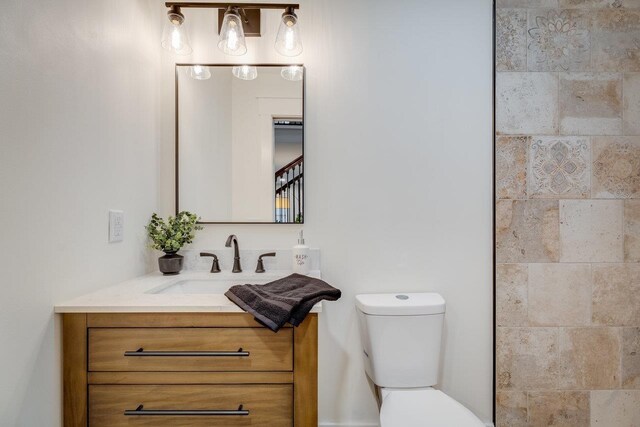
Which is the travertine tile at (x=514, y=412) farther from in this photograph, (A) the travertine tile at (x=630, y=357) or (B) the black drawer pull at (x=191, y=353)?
(B) the black drawer pull at (x=191, y=353)

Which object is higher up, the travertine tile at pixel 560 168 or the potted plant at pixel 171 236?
the travertine tile at pixel 560 168

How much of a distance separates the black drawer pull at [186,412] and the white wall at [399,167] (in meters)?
0.69

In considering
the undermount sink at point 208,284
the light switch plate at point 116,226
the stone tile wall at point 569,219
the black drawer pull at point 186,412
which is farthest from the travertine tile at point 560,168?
the light switch plate at point 116,226

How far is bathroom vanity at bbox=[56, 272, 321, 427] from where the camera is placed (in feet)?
3.18

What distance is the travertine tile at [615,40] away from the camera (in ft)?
5.21

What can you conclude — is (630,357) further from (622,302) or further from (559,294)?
(559,294)

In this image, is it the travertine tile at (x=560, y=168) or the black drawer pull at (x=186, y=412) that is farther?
the travertine tile at (x=560, y=168)

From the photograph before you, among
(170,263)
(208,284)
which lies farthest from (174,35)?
(208,284)

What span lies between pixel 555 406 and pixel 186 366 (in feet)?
5.64

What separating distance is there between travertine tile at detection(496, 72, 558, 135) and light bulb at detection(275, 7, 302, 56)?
1002mm

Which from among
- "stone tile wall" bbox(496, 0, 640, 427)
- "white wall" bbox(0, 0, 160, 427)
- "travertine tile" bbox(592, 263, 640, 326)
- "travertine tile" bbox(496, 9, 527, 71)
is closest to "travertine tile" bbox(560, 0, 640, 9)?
"stone tile wall" bbox(496, 0, 640, 427)

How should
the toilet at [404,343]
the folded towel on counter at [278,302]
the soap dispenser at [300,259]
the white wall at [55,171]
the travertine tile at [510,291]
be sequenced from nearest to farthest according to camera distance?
the white wall at [55,171] → the folded towel on counter at [278,302] → the toilet at [404,343] → the soap dispenser at [300,259] → the travertine tile at [510,291]

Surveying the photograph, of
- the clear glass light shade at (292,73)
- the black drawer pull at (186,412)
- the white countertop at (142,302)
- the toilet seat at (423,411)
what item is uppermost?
the clear glass light shade at (292,73)

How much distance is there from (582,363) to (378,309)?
1082mm
